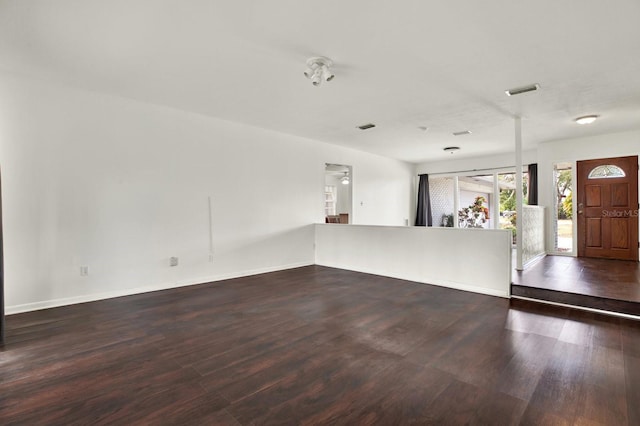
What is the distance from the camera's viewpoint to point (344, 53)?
9.86ft

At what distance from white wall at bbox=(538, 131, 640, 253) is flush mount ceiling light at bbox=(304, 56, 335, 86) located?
591cm

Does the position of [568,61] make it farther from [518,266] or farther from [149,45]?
[149,45]

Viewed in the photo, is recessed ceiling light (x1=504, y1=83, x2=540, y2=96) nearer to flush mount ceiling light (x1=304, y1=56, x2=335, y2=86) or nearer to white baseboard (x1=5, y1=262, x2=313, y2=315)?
flush mount ceiling light (x1=304, y1=56, x2=335, y2=86)

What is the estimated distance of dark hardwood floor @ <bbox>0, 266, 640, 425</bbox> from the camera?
175 centimetres

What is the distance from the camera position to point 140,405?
1.82m

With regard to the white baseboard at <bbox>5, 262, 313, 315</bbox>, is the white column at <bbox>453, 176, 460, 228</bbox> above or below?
above

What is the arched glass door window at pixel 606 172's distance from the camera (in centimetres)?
596

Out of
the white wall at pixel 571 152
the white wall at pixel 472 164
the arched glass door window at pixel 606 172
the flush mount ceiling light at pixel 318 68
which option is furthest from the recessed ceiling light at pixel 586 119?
the flush mount ceiling light at pixel 318 68

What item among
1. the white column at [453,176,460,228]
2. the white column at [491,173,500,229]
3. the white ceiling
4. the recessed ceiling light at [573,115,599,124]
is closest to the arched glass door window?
the white ceiling

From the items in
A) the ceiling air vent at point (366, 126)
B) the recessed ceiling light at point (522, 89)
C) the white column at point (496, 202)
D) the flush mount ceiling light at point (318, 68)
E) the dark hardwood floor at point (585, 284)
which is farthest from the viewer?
the white column at point (496, 202)

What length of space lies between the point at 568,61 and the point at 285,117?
3602mm

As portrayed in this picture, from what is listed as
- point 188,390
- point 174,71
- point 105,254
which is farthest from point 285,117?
point 188,390

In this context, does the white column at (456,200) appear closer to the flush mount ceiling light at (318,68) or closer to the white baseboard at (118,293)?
the white baseboard at (118,293)

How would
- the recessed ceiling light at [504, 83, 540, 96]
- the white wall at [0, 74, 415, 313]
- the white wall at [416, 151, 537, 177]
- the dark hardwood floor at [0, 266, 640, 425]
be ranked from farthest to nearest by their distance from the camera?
the white wall at [416, 151, 537, 177] < the recessed ceiling light at [504, 83, 540, 96] < the white wall at [0, 74, 415, 313] < the dark hardwood floor at [0, 266, 640, 425]
